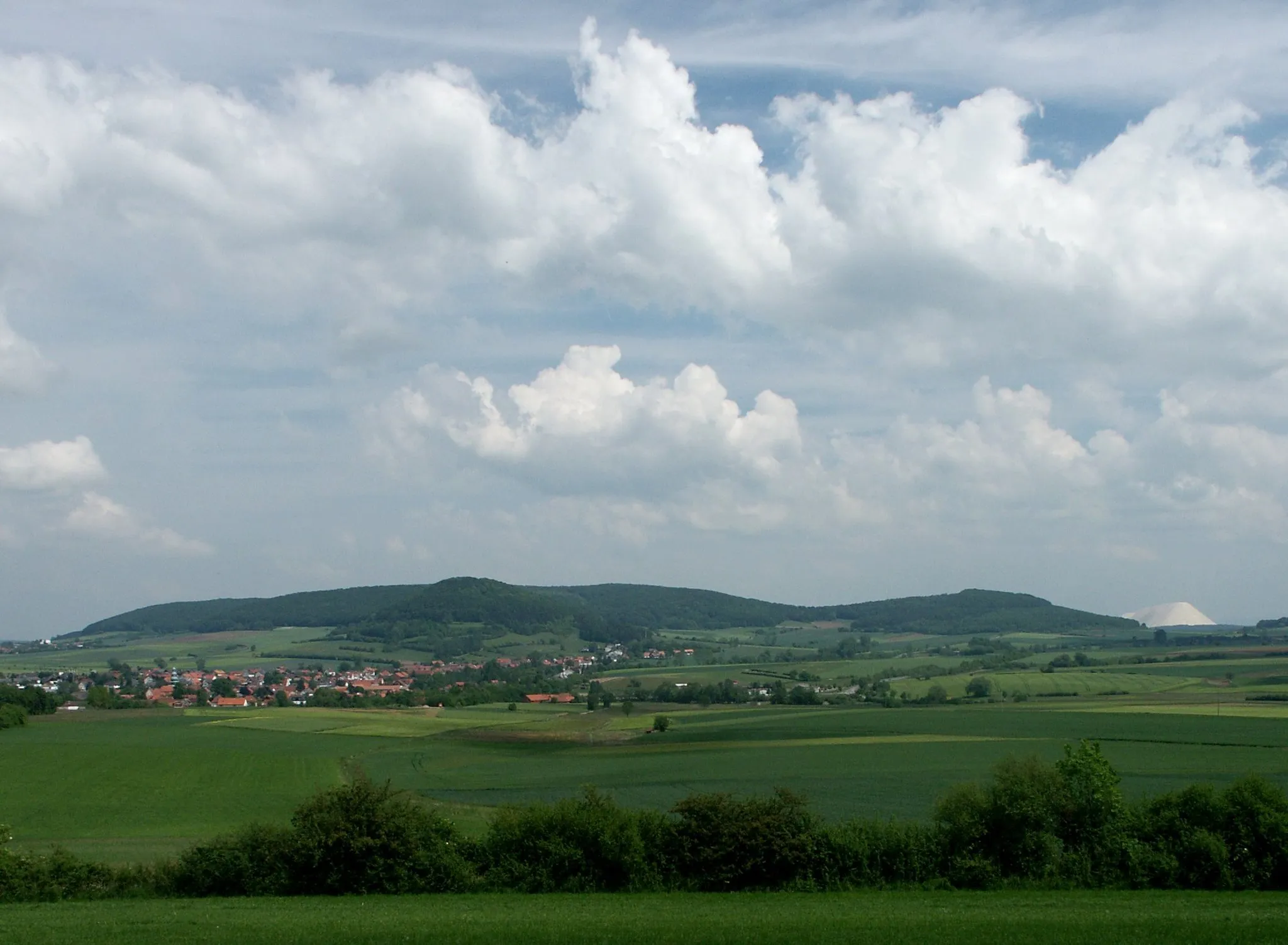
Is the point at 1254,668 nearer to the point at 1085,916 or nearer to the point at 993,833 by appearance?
the point at 993,833

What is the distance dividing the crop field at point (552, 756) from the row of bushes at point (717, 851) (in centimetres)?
1126

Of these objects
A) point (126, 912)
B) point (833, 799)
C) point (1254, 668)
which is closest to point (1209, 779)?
point (833, 799)

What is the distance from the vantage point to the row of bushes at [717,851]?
30594mm

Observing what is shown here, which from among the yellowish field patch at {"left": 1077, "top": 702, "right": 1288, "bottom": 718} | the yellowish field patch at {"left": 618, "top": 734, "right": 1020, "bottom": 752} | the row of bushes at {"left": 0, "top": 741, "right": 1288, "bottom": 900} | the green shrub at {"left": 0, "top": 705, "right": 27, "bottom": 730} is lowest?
the yellowish field patch at {"left": 618, "top": 734, "right": 1020, "bottom": 752}

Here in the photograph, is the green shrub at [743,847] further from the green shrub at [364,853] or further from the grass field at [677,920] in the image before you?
the green shrub at [364,853]

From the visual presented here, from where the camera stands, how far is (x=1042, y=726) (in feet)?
271

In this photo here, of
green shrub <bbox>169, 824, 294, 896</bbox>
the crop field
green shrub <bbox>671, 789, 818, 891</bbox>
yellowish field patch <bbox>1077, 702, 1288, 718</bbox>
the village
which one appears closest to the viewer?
green shrub <bbox>169, 824, 294, 896</bbox>

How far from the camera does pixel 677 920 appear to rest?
78.5 ft

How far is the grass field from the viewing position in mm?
21344


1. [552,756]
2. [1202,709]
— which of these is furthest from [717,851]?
[1202,709]

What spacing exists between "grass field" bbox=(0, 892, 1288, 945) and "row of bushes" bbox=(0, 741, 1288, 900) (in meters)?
1.86

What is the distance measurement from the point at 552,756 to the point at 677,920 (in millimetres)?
56437

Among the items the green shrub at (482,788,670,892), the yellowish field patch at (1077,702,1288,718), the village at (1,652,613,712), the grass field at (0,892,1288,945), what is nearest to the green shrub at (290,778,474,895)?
the green shrub at (482,788,670,892)

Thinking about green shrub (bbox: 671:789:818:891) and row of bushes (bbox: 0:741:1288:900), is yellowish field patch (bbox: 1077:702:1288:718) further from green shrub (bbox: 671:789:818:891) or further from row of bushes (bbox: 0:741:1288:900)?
green shrub (bbox: 671:789:818:891)
